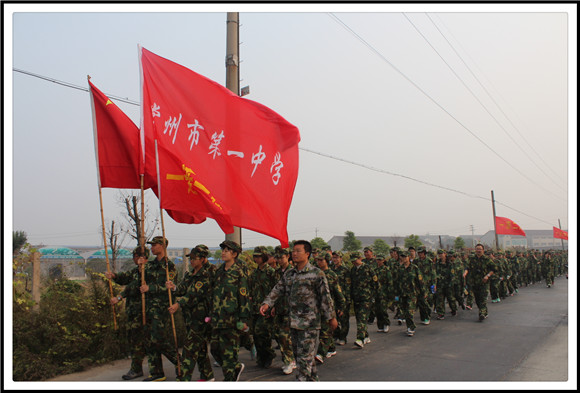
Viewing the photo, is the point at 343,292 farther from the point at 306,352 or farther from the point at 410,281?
the point at 306,352

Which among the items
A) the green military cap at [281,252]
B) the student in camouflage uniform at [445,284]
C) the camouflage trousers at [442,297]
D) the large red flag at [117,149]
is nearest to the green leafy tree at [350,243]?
the student in camouflage uniform at [445,284]

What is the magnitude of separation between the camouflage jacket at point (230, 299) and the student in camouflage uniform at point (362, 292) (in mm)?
3303

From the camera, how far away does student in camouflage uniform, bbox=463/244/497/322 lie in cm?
1062

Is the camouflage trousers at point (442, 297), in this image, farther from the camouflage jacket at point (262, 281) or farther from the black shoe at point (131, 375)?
the black shoe at point (131, 375)

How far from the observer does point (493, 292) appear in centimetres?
1464

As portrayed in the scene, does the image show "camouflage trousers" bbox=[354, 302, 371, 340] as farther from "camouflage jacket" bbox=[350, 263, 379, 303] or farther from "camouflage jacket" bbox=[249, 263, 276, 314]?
"camouflage jacket" bbox=[249, 263, 276, 314]

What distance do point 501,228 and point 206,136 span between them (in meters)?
21.5

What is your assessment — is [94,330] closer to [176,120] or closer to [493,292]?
[176,120]

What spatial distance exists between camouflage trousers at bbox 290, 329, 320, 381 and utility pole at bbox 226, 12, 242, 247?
3189mm

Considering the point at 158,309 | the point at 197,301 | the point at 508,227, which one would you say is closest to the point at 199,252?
the point at 197,301

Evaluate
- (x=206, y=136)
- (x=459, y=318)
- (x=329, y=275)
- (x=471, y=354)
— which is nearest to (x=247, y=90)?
(x=206, y=136)

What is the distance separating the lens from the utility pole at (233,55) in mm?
8055

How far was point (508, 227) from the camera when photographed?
22875mm

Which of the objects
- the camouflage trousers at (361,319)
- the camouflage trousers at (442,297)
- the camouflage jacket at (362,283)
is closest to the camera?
the camouflage trousers at (361,319)
